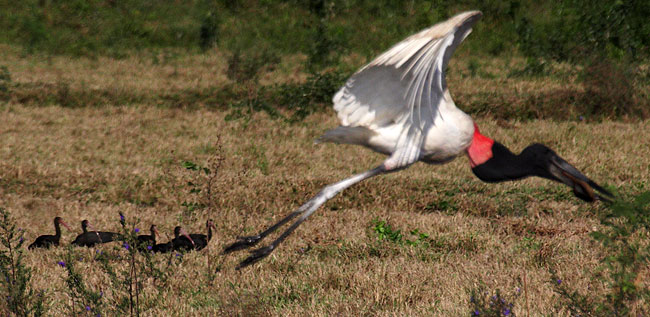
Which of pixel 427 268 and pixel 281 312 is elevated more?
pixel 281 312

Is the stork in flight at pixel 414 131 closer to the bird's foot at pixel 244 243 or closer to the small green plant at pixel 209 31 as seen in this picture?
the bird's foot at pixel 244 243

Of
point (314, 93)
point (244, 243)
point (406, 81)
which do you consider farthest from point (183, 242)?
point (314, 93)

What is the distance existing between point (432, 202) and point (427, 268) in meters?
1.69

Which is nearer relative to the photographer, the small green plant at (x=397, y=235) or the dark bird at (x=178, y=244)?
the dark bird at (x=178, y=244)

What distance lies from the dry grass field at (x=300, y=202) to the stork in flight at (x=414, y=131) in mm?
302

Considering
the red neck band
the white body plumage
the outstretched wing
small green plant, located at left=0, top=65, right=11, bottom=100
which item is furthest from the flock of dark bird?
small green plant, located at left=0, top=65, right=11, bottom=100

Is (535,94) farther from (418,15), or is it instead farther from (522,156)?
(522,156)

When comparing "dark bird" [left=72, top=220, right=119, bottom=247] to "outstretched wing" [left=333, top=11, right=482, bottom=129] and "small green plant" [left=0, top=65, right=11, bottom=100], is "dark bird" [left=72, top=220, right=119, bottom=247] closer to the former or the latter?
"outstretched wing" [left=333, top=11, right=482, bottom=129]

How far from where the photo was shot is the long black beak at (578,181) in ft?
10.5

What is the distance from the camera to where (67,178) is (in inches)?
241

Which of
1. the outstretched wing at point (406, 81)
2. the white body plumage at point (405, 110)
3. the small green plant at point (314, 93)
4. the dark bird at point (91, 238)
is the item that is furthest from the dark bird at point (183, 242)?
the small green plant at point (314, 93)

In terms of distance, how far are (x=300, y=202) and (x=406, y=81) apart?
2500 millimetres

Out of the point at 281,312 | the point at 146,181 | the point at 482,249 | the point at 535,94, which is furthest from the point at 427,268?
the point at 535,94

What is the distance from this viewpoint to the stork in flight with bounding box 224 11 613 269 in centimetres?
326
